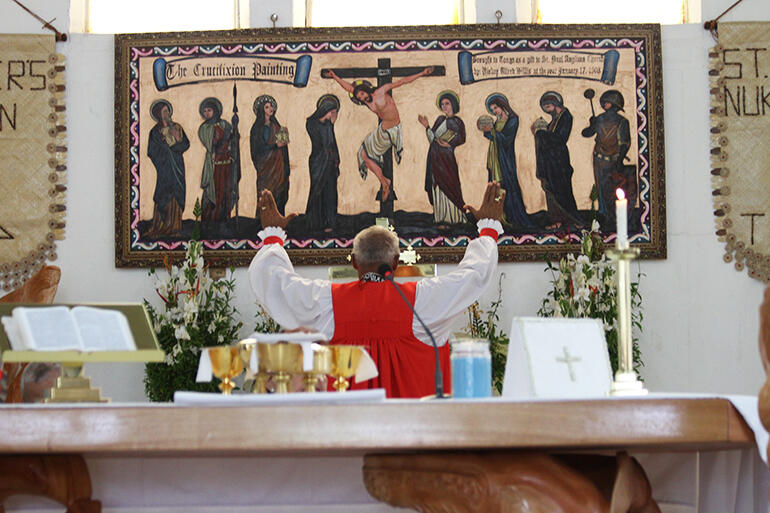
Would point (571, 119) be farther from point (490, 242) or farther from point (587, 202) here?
point (490, 242)

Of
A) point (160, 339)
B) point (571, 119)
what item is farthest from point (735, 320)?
point (160, 339)

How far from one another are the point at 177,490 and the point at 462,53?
16.4 ft

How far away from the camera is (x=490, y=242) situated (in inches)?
228

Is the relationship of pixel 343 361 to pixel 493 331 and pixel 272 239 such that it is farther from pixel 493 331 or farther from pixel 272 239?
pixel 493 331

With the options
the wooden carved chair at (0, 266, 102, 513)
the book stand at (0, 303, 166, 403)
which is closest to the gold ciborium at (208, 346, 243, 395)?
the book stand at (0, 303, 166, 403)

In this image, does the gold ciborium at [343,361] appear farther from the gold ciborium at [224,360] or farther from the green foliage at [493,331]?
the green foliage at [493,331]

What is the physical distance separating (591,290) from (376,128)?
1973mm

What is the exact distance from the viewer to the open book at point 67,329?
2656mm

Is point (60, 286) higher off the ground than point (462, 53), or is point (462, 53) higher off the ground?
point (462, 53)

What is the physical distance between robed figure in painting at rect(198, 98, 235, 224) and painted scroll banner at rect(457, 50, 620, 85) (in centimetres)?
177

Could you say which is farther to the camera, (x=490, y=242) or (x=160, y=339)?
(x=160, y=339)

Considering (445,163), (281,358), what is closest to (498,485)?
(281,358)

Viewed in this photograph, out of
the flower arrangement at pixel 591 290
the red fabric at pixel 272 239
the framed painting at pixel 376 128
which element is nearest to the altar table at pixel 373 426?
the red fabric at pixel 272 239

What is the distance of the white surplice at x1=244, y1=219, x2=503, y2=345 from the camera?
541 centimetres
